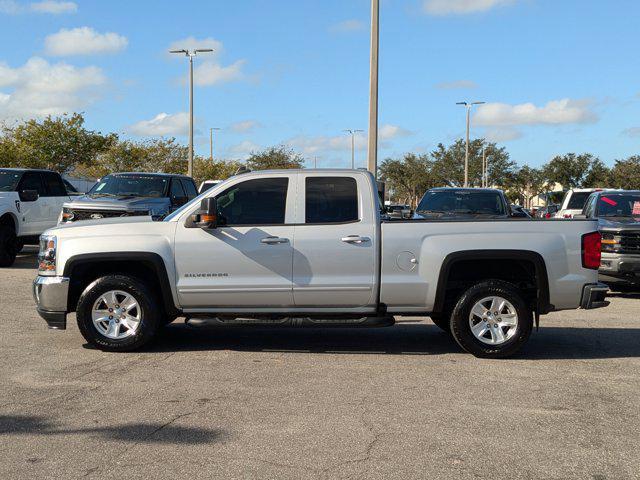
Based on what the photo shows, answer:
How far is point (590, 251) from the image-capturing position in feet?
25.6

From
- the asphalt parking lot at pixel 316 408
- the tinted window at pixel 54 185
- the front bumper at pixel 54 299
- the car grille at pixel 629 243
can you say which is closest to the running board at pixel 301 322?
the asphalt parking lot at pixel 316 408

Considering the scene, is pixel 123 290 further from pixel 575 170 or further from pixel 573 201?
pixel 575 170

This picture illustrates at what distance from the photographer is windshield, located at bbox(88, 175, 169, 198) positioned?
16453mm

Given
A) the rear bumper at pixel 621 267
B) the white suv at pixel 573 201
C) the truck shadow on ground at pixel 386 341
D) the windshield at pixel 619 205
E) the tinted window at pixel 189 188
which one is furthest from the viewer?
the white suv at pixel 573 201

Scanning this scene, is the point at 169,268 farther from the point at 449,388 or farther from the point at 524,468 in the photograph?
the point at 524,468

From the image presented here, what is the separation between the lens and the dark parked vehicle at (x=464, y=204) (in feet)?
45.7

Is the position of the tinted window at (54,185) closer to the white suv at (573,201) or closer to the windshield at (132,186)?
the windshield at (132,186)

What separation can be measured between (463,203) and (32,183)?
999 centimetres

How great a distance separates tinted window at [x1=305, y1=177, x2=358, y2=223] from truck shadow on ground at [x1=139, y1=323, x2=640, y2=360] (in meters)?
1.47

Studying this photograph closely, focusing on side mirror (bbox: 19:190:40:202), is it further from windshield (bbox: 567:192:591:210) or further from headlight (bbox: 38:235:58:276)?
windshield (bbox: 567:192:591:210)

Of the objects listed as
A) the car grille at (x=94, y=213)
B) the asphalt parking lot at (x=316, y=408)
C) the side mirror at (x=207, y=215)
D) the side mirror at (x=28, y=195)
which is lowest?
the asphalt parking lot at (x=316, y=408)

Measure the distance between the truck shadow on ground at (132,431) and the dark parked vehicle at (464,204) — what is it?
9066mm

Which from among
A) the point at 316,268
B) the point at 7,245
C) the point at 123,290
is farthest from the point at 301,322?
the point at 7,245

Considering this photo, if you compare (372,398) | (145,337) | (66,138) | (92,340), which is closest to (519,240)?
(372,398)
